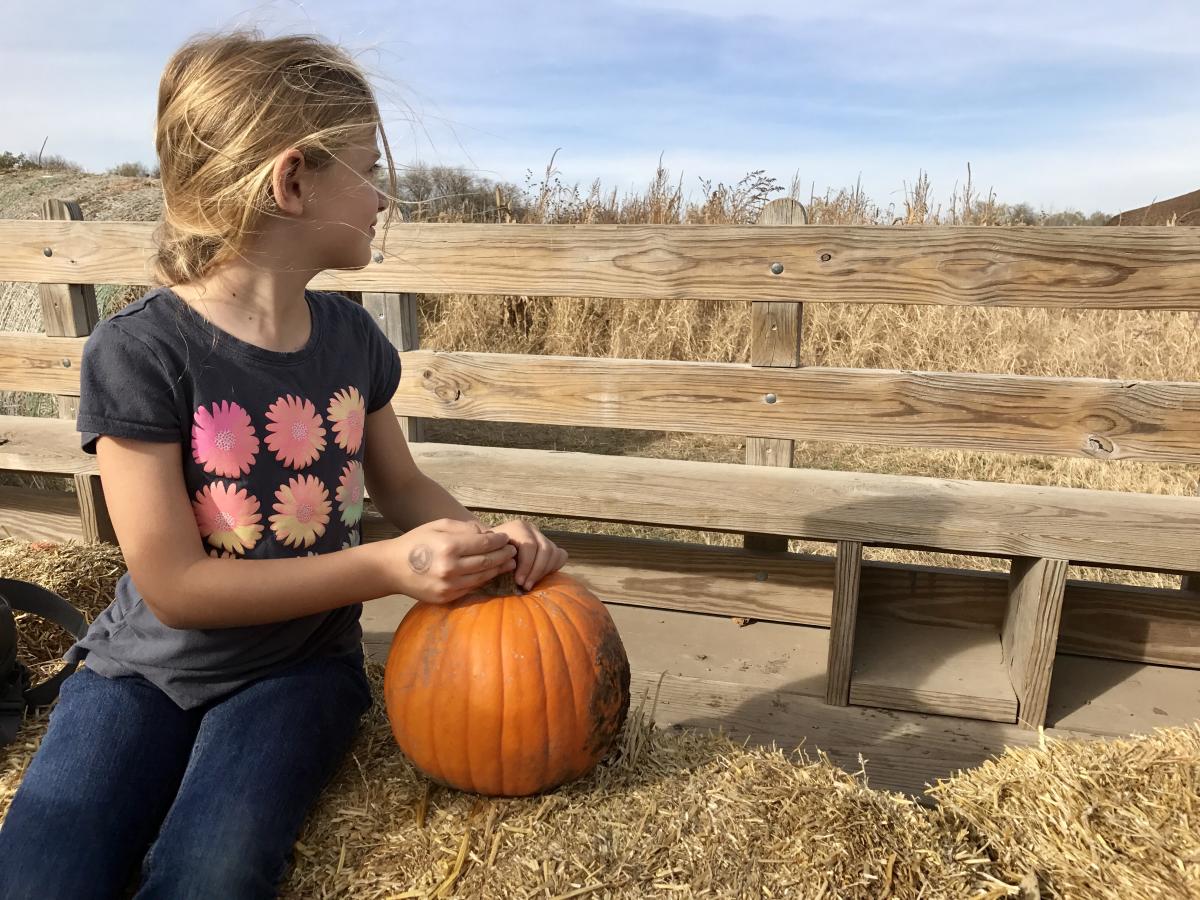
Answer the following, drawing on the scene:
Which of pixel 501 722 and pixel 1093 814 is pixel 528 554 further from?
pixel 1093 814

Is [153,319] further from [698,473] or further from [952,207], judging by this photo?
[952,207]

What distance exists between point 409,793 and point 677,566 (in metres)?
1.96

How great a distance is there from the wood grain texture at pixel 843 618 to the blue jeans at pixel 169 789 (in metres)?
1.70

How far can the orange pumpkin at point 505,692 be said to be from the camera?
155 cm

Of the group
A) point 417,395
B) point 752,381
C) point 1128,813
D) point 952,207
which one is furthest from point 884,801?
A: point 952,207

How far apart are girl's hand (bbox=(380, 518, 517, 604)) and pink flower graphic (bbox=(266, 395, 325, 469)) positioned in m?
0.30

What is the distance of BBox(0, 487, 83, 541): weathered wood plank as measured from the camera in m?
3.92

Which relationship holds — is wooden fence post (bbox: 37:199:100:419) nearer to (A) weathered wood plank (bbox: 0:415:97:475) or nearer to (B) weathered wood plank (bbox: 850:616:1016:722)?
(A) weathered wood plank (bbox: 0:415:97:475)

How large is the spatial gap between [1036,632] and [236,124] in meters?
2.57

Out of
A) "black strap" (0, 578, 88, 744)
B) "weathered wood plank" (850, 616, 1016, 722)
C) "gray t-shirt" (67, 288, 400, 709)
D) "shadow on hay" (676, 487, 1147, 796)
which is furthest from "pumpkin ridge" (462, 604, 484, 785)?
"weathered wood plank" (850, 616, 1016, 722)

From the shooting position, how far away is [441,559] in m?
1.50

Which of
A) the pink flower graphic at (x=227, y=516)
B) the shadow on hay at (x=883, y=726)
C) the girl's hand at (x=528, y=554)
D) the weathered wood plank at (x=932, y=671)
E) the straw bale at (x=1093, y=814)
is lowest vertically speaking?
the shadow on hay at (x=883, y=726)

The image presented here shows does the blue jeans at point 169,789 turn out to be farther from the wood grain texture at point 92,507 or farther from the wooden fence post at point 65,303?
the wooden fence post at point 65,303

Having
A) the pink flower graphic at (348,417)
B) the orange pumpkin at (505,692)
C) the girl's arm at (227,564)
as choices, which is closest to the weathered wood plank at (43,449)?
the pink flower graphic at (348,417)
